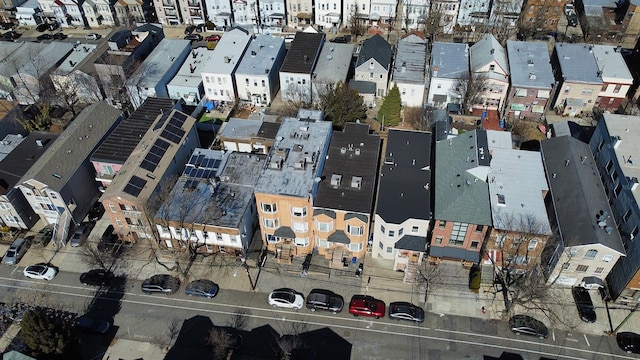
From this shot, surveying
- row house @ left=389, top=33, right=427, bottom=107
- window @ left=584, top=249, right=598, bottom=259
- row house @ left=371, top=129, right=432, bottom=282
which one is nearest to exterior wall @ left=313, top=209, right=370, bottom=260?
row house @ left=371, top=129, right=432, bottom=282

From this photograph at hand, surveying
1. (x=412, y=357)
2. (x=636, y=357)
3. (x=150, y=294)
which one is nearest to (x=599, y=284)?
(x=636, y=357)

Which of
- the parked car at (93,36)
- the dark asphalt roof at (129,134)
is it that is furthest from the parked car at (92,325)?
the parked car at (93,36)

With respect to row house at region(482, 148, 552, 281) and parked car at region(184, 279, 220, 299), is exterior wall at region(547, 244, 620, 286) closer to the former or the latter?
row house at region(482, 148, 552, 281)

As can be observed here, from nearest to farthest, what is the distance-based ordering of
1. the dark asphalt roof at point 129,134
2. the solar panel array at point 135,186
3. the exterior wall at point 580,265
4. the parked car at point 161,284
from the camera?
the exterior wall at point 580,265, the parked car at point 161,284, the solar panel array at point 135,186, the dark asphalt roof at point 129,134

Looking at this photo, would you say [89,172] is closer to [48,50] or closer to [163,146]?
[163,146]

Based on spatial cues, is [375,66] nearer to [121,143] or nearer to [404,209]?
[404,209]

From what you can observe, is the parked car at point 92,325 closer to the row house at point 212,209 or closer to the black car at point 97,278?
the black car at point 97,278
